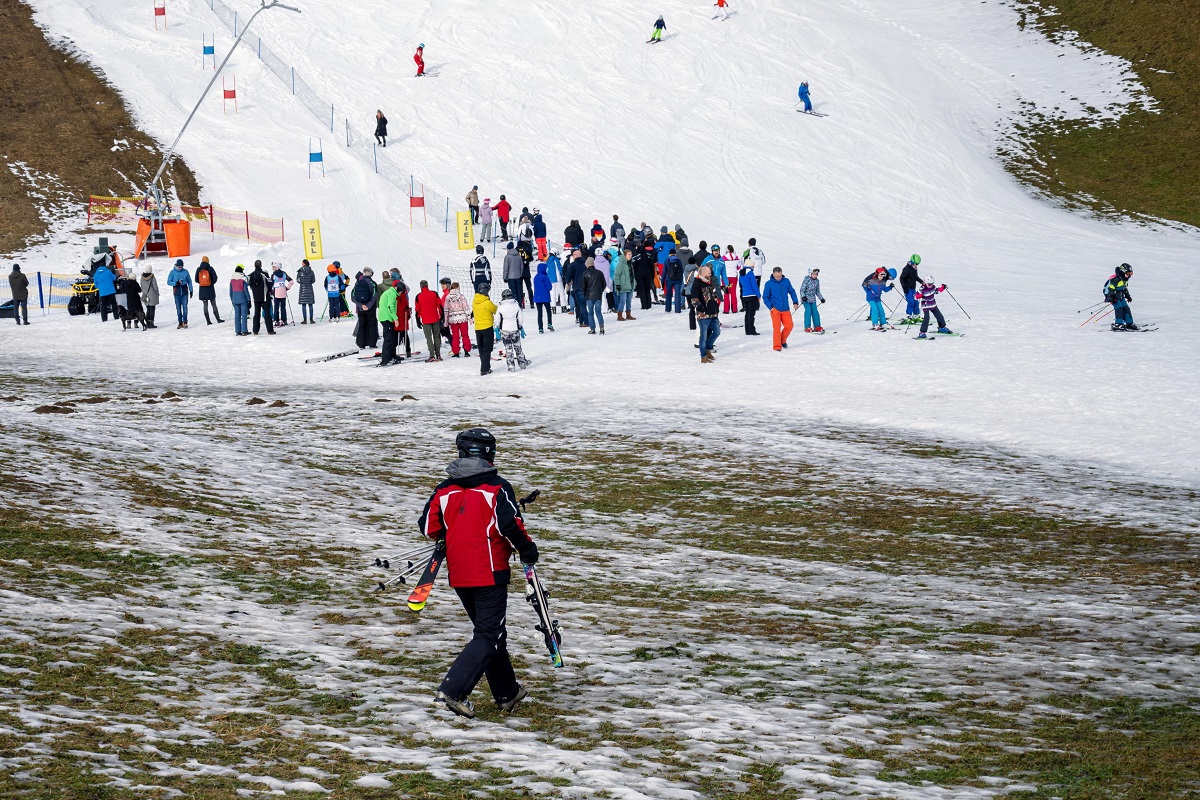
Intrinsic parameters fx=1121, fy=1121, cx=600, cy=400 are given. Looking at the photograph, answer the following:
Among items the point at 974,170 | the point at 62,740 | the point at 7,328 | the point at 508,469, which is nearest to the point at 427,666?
the point at 62,740

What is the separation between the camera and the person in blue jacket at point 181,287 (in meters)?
28.0

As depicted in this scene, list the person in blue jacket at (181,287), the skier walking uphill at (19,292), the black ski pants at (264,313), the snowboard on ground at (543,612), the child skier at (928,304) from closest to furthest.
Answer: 1. the snowboard on ground at (543,612)
2. the child skier at (928,304)
3. the black ski pants at (264,313)
4. the person in blue jacket at (181,287)
5. the skier walking uphill at (19,292)

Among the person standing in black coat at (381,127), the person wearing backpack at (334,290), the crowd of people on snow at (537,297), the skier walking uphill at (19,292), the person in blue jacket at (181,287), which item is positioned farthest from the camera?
the person standing in black coat at (381,127)

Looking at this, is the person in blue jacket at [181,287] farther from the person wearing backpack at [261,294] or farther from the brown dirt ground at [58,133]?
the brown dirt ground at [58,133]

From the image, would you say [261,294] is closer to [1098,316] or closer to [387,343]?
[387,343]

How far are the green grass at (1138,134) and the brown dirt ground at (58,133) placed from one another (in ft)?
113

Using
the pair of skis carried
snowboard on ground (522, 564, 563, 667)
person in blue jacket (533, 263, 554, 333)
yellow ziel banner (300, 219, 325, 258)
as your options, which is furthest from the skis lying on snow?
snowboard on ground (522, 564, 563, 667)

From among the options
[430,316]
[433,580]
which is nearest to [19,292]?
[430,316]

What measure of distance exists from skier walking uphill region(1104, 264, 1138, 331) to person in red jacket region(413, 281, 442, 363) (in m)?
13.7

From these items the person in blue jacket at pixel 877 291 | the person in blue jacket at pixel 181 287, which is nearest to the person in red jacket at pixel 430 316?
the person in blue jacket at pixel 181 287

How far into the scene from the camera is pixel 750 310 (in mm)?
24625

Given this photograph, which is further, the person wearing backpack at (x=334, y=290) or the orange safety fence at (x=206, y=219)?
the orange safety fence at (x=206, y=219)

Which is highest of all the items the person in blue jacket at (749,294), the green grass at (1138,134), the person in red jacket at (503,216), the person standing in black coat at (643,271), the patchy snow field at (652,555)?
the green grass at (1138,134)

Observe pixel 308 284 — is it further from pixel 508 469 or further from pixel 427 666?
pixel 427 666
